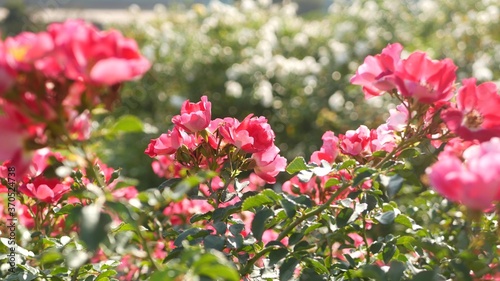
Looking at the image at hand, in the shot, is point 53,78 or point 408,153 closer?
point 53,78

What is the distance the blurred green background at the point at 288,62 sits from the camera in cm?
492

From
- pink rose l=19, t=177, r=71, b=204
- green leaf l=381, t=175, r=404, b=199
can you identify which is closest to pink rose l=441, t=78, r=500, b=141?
green leaf l=381, t=175, r=404, b=199

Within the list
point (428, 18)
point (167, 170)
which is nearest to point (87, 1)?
point (428, 18)

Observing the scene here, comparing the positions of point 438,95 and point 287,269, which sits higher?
point 438,95

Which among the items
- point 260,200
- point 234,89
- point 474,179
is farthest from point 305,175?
point 234,89

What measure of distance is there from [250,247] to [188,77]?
14.0ft

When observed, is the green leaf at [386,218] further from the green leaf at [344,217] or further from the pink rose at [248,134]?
A: the pink rose at [248,134]

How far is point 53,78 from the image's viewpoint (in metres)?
0.86

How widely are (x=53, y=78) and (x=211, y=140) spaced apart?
46cm

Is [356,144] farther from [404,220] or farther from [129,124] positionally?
[129,124]

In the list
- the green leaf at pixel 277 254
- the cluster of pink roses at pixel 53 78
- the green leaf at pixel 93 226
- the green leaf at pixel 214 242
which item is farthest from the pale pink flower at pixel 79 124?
the green leaf at pixel 277 254

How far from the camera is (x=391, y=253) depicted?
3.90 feet

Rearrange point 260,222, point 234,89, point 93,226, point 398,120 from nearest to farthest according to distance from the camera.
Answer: point 93,226 < point 260,222 < point 398,120 < point 234,89

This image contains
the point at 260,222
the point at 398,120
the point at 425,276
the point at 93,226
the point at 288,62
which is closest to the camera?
the point at 93,226
